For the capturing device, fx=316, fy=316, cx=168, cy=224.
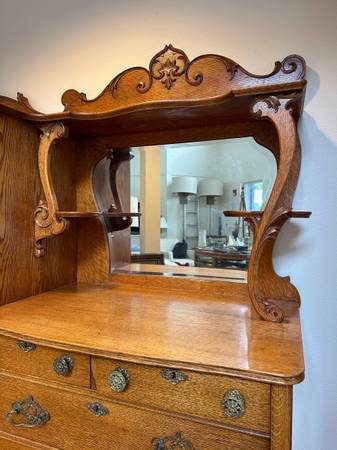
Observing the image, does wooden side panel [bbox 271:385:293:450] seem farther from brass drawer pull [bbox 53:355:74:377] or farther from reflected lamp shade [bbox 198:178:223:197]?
reflected lamp shade [bbox 198:178:223:197]

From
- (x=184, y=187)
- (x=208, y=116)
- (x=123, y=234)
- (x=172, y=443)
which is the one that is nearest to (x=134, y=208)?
(x=123, y=234)

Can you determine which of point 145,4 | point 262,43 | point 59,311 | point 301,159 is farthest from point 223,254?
point 145,4

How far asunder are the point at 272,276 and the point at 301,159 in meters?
0.41

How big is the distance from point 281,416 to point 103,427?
17.0 inches

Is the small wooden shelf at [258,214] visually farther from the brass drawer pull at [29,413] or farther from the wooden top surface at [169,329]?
the brass drawer pull at [29,413]

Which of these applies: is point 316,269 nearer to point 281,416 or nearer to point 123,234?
point 281,416

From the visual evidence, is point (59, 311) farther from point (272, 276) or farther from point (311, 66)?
point (311, 66)

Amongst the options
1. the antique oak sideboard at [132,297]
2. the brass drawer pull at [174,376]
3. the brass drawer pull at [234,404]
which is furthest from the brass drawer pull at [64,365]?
the brass drawer pull at [234,404]

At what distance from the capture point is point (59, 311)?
1.01 metres

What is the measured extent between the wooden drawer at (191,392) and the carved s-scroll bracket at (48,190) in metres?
0.52

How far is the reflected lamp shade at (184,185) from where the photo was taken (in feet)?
4.06

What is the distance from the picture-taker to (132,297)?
1160 mm

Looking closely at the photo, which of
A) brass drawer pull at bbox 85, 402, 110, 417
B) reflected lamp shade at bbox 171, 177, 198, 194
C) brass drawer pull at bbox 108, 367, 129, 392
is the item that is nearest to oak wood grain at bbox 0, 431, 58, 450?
brass drawer pull at bbox 85, 402, 110, 417

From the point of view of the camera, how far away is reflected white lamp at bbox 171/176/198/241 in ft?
Answer: 4.06
